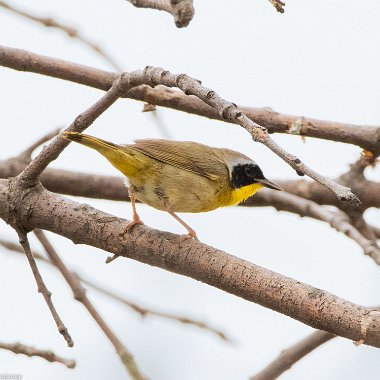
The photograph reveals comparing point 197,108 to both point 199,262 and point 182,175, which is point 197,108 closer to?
point 182,175

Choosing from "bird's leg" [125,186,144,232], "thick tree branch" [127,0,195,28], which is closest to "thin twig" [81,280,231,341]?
"bird's leg" [125,186,144,232]

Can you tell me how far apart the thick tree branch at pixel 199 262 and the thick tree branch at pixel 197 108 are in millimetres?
944

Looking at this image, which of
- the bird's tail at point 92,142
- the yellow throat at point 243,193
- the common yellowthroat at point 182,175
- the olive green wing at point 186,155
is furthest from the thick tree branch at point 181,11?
the yellow throat at point 243,193

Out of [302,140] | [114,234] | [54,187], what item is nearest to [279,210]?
[302,140]

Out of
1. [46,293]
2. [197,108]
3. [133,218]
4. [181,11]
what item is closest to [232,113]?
[181,11]

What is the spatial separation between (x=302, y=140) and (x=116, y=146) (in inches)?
44.8

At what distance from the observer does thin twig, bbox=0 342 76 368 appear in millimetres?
2822

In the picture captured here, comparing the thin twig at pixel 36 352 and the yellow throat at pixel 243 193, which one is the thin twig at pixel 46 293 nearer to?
the thin twig at pixel 36 352

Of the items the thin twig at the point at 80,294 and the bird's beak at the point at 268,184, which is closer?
the thin twig at the point at 80,294

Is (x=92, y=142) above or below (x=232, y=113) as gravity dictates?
below

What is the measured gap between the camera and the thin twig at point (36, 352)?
9.26 ft

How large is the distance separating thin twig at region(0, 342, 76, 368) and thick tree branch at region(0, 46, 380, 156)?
70.6 inches

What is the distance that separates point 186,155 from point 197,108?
2.59ft

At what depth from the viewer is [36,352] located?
2859 millimetres
